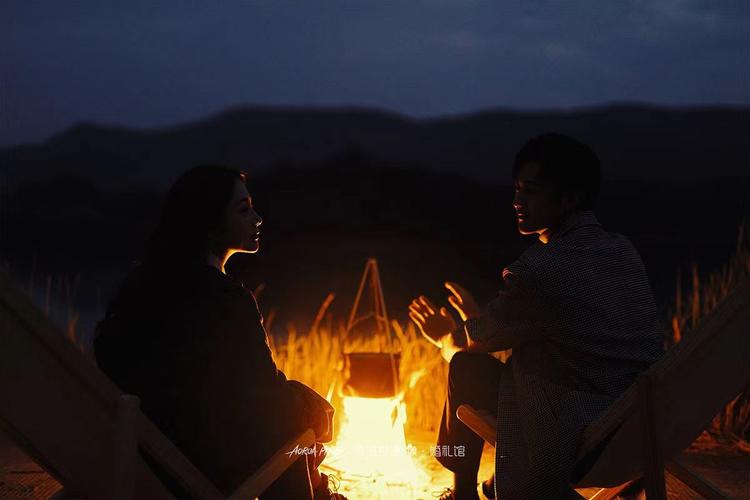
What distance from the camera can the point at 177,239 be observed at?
Result: 2.47 metres

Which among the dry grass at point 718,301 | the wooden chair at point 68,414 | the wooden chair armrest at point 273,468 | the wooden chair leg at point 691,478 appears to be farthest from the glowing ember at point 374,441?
the dry grass at point 718,301

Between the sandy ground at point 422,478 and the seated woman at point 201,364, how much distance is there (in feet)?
4.25

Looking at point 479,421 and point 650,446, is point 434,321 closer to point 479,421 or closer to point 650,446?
point 479,421

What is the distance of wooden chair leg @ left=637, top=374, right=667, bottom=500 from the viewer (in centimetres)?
208

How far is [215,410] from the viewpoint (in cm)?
229

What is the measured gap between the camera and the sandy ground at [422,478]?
3.57 m

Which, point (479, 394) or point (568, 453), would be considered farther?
point (479, 394)

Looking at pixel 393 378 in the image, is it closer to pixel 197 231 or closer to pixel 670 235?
pixel 197 231

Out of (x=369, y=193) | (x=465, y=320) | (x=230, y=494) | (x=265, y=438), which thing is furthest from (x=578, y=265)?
(x=369, y=193)

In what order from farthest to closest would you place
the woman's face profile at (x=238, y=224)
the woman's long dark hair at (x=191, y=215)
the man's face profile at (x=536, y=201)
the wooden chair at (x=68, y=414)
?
1. the man's face profile at (x=536, y=201)
2. the woman's face profile at (x=238, y=224)
3. the woman's long dark hair at (x=191, y=215)
4. the wooden chair at (x=68, y=414)

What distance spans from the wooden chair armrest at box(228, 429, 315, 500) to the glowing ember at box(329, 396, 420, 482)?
3.52 ft

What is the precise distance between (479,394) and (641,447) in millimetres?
736

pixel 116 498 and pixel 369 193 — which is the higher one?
pixel 116 498

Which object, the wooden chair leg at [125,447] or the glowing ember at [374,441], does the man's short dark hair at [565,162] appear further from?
the wooden chair leg at [125,447]
